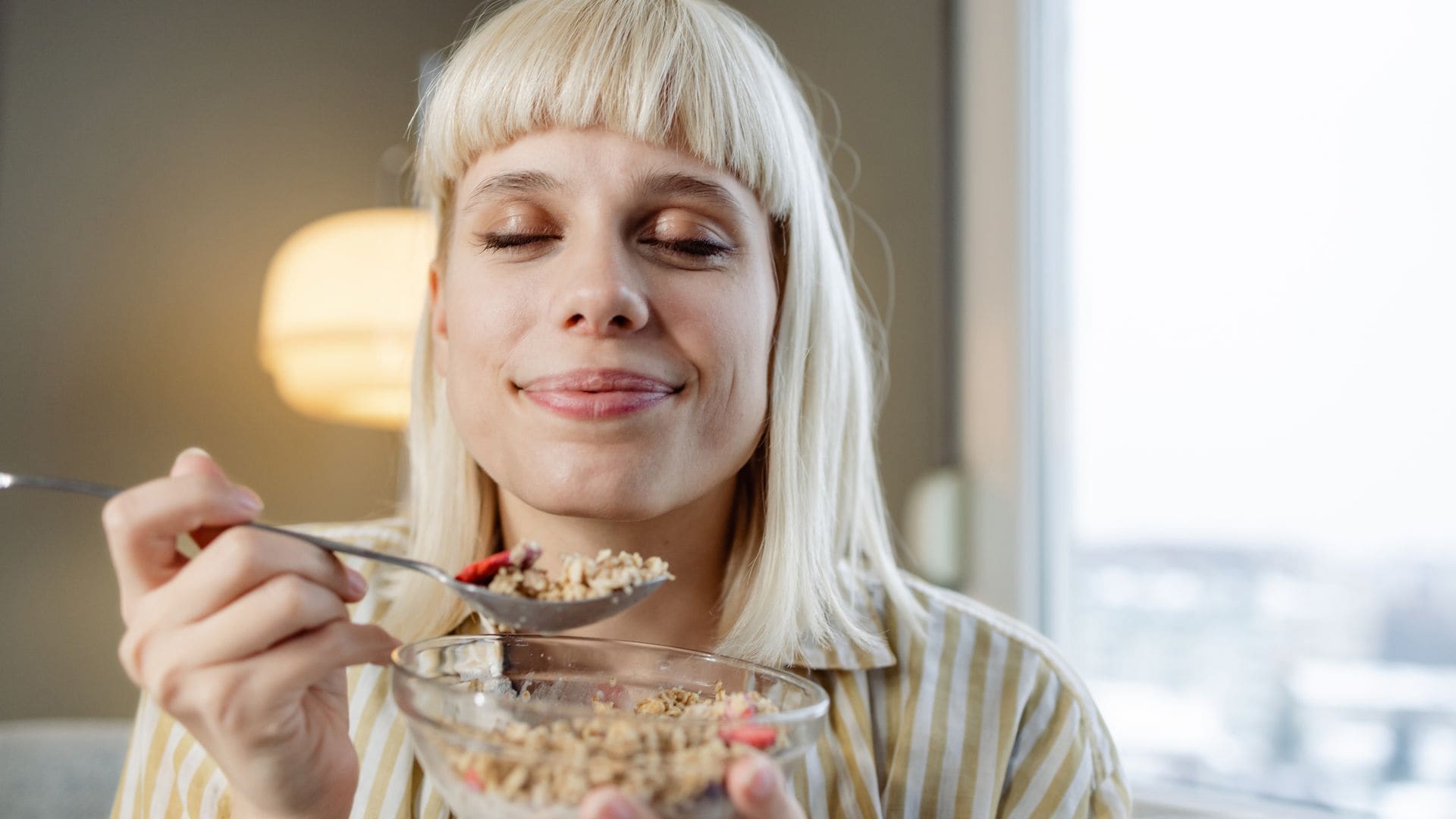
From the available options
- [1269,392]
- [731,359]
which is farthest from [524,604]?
[1269,392]

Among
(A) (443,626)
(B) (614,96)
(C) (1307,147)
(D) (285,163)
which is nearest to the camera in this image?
(B) (614,96)

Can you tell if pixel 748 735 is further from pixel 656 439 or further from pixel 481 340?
pixel 481 340

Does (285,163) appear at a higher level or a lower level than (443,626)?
higher

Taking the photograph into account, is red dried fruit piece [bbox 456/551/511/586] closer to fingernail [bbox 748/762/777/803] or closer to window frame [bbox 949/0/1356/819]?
fingernail [bbox 748/762/777/803]

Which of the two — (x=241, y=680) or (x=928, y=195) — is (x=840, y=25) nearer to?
(x=928, y=195)

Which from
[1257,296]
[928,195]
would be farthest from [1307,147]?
[928,195]

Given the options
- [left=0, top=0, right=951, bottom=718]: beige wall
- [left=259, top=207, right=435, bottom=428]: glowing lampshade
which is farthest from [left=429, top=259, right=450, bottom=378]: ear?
[left=0, top=0, right=951, bottom=718]: beige wall

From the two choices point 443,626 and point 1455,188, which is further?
point 1455,188

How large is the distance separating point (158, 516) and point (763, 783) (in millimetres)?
414

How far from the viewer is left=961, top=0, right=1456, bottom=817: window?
1.67 metres

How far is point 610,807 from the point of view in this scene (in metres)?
0.56

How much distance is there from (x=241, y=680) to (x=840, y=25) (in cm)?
207

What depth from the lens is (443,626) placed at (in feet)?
3.91

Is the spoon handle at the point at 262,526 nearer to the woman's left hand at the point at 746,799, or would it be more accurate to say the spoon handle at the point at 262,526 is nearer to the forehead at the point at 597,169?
the woman's left hand at the point at 746,799
